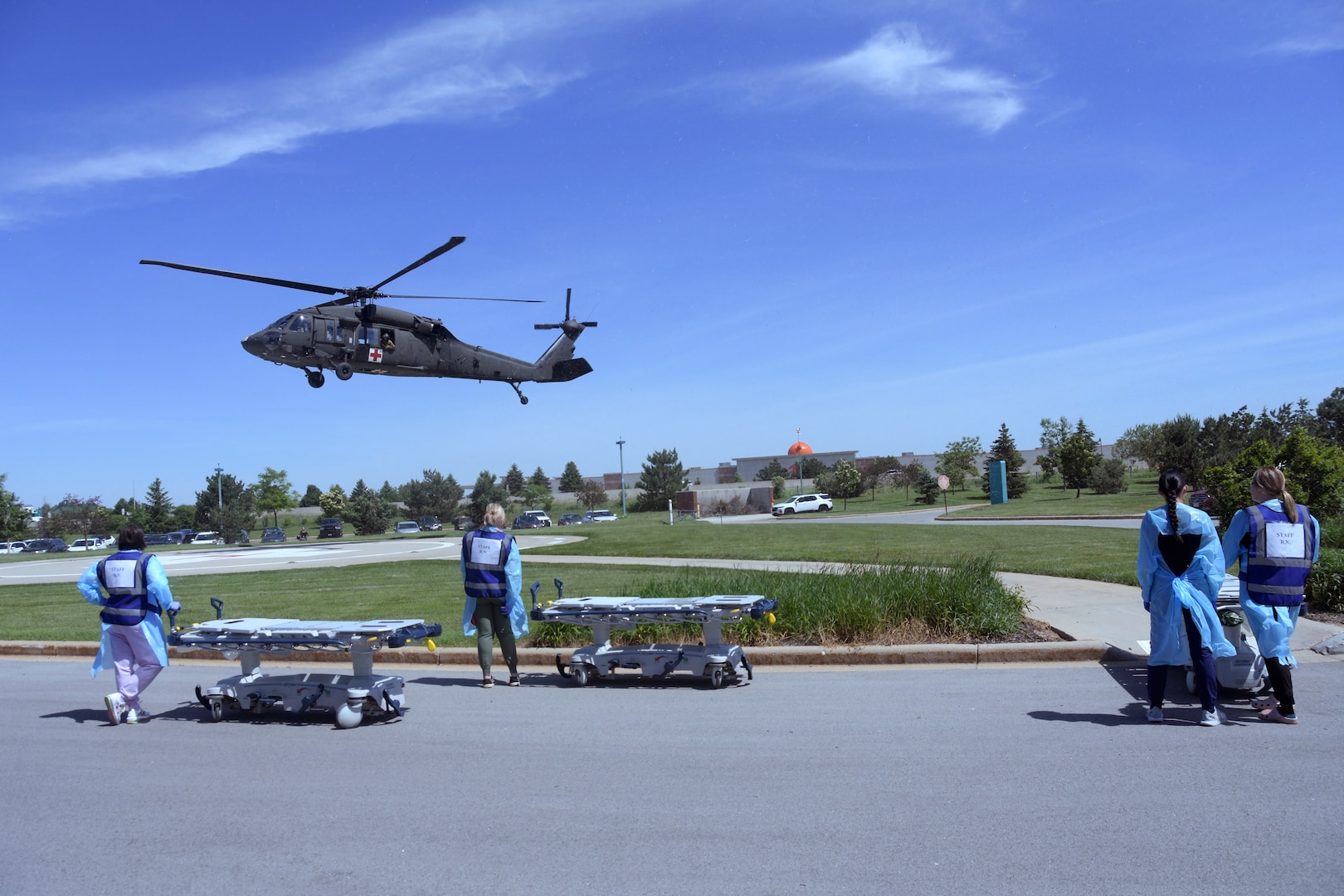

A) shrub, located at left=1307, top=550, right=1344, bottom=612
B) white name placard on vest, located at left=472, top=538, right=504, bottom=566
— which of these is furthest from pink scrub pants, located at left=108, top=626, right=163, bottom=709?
shrub, located at left=1307, top=550, right=1344, bottom=612

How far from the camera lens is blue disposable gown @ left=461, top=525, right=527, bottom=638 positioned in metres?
8.60

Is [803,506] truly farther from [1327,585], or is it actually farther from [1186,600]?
[1186,600]

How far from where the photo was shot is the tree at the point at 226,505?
64.8 metres

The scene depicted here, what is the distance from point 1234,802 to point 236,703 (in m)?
7.06

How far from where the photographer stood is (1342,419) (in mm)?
59625

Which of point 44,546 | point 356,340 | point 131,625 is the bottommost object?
point 44,546

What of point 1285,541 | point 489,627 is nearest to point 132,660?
point 489,627

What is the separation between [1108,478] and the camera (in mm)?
56969

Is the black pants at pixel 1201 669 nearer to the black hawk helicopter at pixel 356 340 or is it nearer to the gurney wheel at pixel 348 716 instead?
the gurney wheel at pixel 348 716

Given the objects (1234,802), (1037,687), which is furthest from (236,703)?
(1234,802)

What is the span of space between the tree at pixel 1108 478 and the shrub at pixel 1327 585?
159ft

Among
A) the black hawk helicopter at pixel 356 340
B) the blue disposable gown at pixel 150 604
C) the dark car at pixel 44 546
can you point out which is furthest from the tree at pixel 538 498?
the blue disposable gown at pixel 150 604

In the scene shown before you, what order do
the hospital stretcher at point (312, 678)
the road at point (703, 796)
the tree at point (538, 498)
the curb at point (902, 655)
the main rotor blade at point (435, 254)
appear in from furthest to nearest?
the tree at point (538, 498) → the main rotor blade at point (435, 254) → the curb at point (902, 655) → the hospital stretcher at point (312, 678) → the road at point (703, 796)

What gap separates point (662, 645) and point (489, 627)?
1571 millimetres
